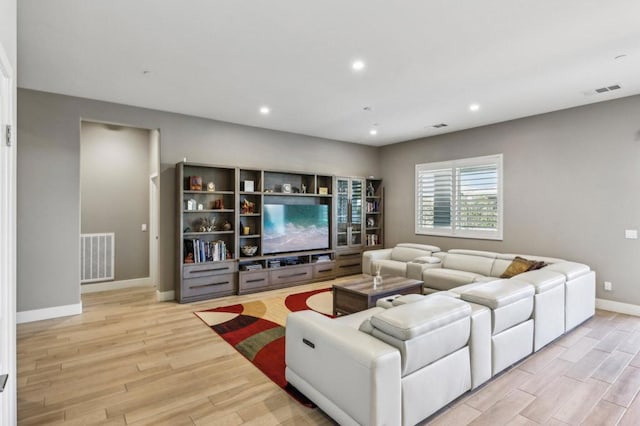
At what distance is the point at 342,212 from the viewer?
23.5ft

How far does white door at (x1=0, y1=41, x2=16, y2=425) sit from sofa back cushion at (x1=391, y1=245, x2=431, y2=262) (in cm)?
558

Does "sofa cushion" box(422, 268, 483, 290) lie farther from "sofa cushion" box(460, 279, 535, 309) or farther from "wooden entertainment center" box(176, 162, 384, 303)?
"wooden entertainment center" box(176, 162, 384, 303)

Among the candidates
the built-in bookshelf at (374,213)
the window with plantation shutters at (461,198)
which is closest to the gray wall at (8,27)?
the window with plantation shutters at (461,198)

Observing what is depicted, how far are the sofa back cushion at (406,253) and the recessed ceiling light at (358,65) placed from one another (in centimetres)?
369

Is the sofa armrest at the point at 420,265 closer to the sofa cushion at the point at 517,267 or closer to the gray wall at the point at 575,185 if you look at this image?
the gray wall at the point at 575,185

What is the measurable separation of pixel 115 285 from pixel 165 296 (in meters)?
1.47

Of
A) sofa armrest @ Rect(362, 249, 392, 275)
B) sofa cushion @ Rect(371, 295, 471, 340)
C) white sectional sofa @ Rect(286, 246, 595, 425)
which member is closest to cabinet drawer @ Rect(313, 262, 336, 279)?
sofa armrest @ Rect(362, 249, 392, 275)

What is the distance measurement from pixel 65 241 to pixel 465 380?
501 cm

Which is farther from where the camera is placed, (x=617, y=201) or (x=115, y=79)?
(x=617, y=201)

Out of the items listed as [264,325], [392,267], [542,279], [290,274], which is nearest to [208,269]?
[290,274]

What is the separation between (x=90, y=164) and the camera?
5859mm

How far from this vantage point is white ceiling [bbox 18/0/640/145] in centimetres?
262

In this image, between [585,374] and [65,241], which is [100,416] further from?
[585,374]

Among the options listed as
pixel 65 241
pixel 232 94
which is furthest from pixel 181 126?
pixel 65 241
